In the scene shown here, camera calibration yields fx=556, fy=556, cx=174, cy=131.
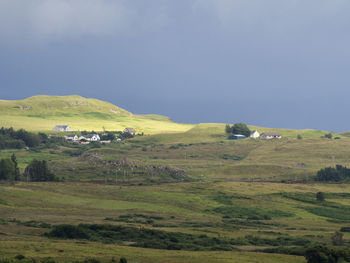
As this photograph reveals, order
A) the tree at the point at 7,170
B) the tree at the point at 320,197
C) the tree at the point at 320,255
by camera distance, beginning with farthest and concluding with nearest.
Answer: the tree at the point at 7,170 → the tree at the point at 320,197 → the tree at the point at 320,255

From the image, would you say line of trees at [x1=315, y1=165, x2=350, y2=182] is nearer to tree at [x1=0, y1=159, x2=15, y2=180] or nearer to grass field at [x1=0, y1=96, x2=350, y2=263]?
grass field at [x1=0, y1=96, x2=350, y2=263]

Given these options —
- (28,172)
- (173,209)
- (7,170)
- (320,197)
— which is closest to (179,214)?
(173,209)

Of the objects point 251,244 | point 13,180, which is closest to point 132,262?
point 251,244

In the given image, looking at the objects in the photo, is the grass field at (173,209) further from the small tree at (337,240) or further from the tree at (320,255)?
the tree at (320,255)

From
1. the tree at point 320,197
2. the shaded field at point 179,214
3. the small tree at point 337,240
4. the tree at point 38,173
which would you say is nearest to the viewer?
the shaded field at point 179,214

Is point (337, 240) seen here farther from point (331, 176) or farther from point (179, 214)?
point (331, 176)

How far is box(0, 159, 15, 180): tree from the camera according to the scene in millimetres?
137625

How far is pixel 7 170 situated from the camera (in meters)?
138

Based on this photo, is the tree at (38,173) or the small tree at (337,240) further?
the tree at (38,173)

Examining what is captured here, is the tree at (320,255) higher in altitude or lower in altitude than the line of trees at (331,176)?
lower

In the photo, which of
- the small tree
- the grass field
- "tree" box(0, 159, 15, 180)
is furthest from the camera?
"tree" box(0, 159, 15, 180)

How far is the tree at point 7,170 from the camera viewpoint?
5418 inches

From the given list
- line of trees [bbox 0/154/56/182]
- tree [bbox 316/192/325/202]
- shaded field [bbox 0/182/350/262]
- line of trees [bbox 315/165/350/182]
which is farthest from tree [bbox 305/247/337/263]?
line of trees [bbox 315/165/350/182]

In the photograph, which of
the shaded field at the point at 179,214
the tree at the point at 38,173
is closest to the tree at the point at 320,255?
the shaded field at the point at 179,214
